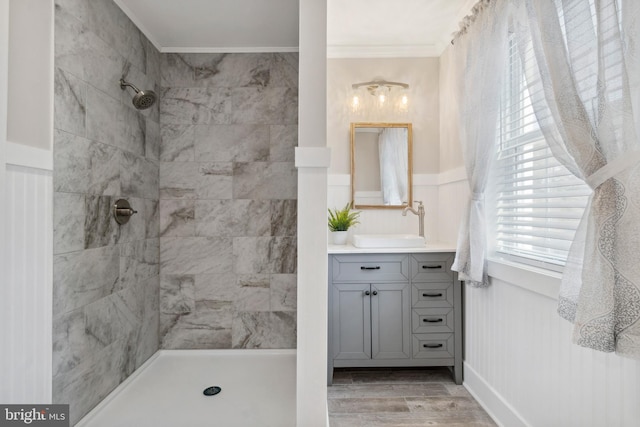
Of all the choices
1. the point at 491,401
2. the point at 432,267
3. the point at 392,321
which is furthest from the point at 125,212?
the point at 491,401

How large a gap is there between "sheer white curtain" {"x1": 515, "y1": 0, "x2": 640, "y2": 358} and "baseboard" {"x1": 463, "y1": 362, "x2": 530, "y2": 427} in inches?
35.4

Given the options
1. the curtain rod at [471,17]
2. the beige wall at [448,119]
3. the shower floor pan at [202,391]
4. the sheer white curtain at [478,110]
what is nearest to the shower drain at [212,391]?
the shower floor pan at [202,391]

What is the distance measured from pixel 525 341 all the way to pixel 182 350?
232 cm

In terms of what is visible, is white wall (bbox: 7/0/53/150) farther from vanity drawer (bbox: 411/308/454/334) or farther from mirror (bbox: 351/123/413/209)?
vanity drawer (bbox: 411/308/454/334)

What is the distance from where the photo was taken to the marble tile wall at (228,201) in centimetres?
265

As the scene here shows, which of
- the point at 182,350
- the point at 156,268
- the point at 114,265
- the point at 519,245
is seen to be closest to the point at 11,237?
the point at 114,265

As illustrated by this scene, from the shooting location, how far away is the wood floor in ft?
6.47

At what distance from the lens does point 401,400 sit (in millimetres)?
2191

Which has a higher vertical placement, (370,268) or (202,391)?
(370,268)

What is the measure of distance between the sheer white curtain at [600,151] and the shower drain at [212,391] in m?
1.89

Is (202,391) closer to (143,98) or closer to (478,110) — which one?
(143,98)
